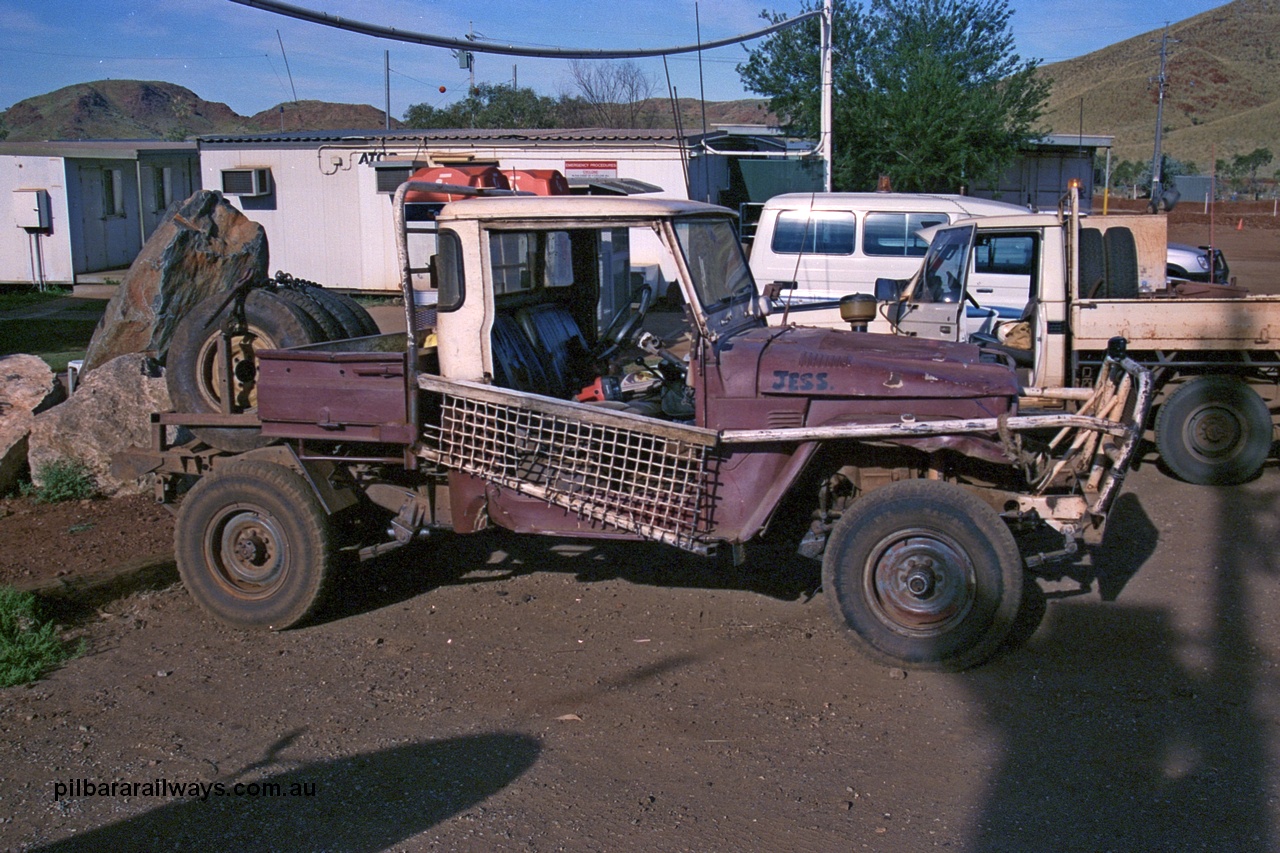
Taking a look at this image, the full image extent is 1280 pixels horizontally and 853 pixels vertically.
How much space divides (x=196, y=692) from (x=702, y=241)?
3135 millimetres

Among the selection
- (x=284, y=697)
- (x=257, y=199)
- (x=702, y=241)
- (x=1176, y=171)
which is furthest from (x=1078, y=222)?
(x=1176, y=171)

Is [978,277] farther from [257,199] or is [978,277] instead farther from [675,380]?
[257,199]

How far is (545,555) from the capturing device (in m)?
6.74

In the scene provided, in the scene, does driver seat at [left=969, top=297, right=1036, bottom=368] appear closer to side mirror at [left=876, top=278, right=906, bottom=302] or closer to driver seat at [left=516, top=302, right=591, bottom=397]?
side mirror at [left=876, top=278, right=906, bottom=302]

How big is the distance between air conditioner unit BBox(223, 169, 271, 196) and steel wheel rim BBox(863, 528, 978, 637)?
19.1 meters

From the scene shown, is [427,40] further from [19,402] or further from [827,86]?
Answer: [827,86]

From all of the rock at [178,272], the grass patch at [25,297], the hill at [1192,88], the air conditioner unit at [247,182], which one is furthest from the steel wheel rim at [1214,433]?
the hill at [1192,88]

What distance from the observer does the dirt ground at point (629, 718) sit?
3.72 metres

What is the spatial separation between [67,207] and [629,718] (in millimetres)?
21455

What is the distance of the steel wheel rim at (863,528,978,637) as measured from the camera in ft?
15.5

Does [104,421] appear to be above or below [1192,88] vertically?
below

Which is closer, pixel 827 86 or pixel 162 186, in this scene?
pixel 827 86

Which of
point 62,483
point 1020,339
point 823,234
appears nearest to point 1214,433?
point 1020,339

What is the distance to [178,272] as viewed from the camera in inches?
331
